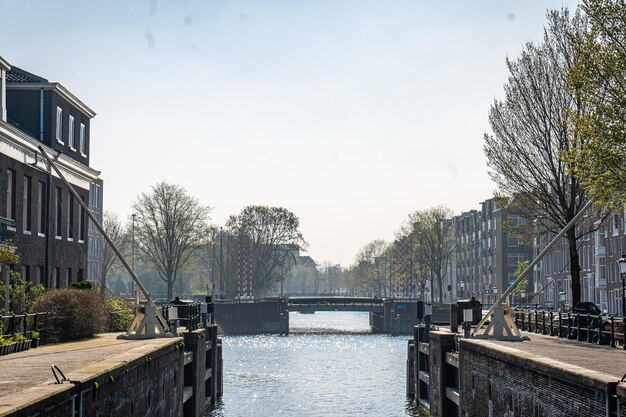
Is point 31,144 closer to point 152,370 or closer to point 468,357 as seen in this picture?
point 152,370

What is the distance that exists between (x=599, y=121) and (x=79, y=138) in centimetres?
2763

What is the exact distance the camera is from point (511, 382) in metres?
24.8

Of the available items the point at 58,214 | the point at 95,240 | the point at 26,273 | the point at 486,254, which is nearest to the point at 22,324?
the point at 26,273

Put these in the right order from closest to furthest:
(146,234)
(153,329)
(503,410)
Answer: (503,410) < (153,329) < (146,234)

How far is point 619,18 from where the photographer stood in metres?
33.0

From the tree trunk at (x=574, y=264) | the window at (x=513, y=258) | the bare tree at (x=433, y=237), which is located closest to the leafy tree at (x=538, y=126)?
the tree trunk at (x=574, y=264)

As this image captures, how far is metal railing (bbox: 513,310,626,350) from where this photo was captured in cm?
3009

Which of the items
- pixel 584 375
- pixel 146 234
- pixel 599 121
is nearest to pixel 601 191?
pixel 599 121

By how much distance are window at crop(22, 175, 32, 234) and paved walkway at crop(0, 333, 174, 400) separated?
8.53 meters

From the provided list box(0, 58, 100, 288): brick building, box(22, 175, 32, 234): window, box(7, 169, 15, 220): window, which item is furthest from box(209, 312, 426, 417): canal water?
box(7, 169, 15, 220): window

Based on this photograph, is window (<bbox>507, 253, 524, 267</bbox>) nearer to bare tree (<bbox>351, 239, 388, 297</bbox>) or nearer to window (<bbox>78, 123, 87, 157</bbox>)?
Result: bare tree (<bbox>351, 239, 388, 297</bbox>)

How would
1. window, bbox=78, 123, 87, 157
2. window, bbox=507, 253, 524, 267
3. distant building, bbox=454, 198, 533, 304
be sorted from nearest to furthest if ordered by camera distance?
window, bbox=78, 123, 87, 157 → window, bbox=507, 253, 524, 267 → distant building, bbox=454, 198, 533, 304

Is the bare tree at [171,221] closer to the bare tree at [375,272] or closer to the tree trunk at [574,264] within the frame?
the tree trunk at [574,264]

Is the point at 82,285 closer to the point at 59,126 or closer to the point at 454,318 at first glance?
the point at 59,126
